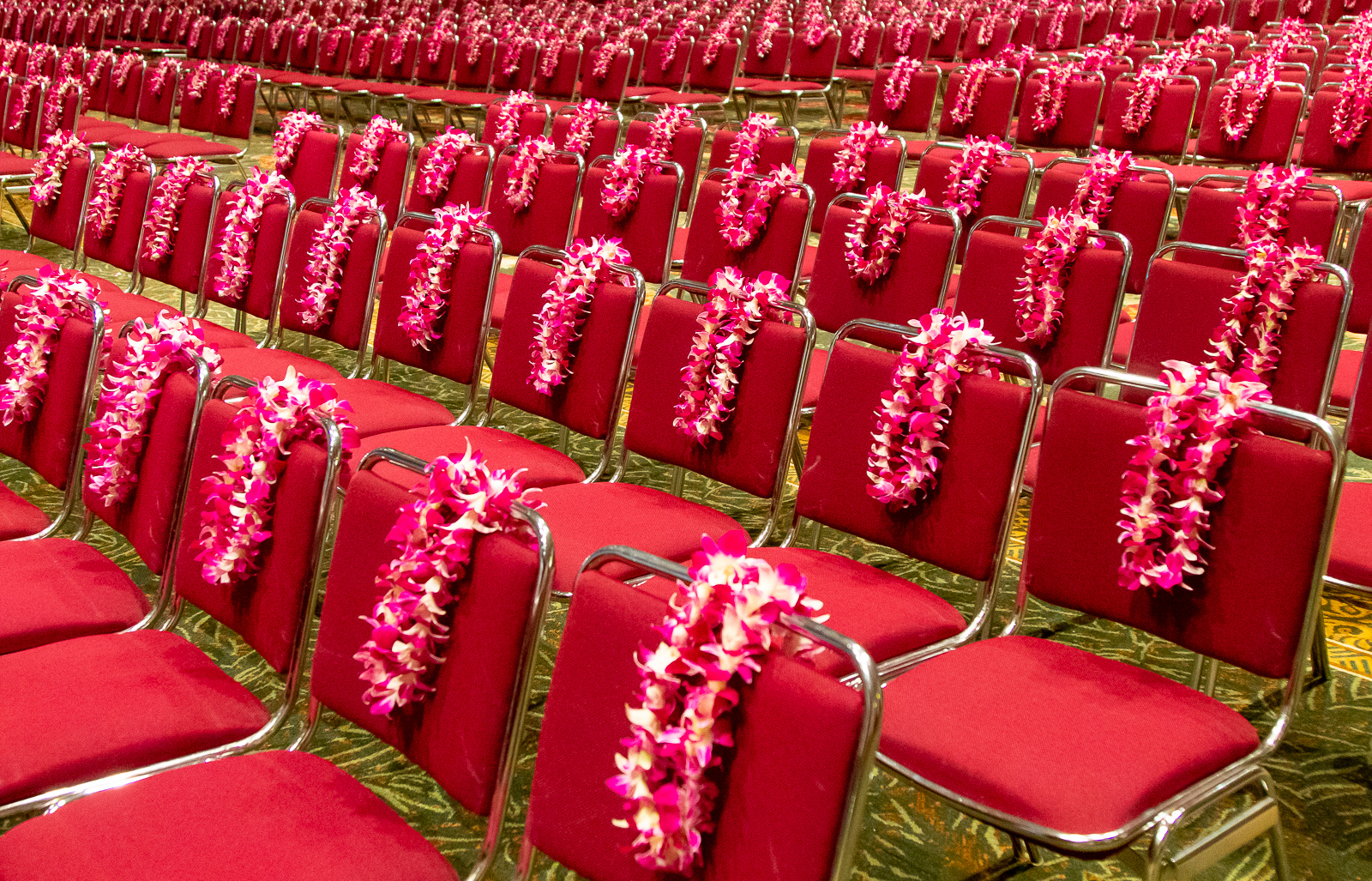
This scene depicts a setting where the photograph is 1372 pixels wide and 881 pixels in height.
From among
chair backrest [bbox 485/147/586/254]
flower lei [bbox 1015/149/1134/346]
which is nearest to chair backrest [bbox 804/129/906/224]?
chair backrest [bbox 485/147/586/254]

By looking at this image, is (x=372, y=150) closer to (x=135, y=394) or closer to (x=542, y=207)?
(x=542, y=207)

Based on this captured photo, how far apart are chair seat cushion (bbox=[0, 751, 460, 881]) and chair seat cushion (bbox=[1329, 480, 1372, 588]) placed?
171 cm

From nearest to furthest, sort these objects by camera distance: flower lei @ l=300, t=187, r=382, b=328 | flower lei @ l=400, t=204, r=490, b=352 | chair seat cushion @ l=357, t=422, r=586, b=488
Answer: chair seat cushion @ l=357, t=422, r=586, b=488
flower lei @ l=400, t=204, r=490, b=352
flower lei @ l=300, t=187, r=382, b=328

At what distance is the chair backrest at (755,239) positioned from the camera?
3.81 m

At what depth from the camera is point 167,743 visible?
1778 mm

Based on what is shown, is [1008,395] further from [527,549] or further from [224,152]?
[224,152]

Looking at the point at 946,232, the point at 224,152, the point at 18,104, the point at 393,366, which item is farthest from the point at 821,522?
the point at 18,104

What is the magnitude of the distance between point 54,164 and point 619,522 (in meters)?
3.72

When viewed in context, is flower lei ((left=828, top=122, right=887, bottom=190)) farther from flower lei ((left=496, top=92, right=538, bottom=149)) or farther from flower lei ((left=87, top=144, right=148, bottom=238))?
flower lei ((left=87, top=144, right=148, bottom=238))

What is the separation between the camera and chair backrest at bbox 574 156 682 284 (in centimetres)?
409

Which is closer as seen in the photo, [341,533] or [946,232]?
[341,533]

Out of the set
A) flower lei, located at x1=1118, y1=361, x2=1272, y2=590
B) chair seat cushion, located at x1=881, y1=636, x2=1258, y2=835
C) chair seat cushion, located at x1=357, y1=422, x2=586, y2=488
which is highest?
flower lei, located at x1=1118, y1=361, x2=1272, y2=590

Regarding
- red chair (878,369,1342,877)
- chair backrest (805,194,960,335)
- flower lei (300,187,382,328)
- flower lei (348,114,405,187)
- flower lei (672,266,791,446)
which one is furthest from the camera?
flower lei (348,114,405,187)

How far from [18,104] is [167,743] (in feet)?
21.1
